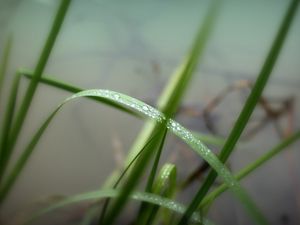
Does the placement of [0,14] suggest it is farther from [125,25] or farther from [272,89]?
[272,89]

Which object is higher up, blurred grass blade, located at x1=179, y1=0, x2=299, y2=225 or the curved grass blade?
blurred grass blade, located at x1=179, y1=0, x2=299, y2=225

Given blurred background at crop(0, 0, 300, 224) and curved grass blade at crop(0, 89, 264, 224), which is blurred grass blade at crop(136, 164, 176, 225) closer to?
curved grass blade at crop(0, 89, 264, 224)

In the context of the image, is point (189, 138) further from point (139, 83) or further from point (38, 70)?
point (139, 83)

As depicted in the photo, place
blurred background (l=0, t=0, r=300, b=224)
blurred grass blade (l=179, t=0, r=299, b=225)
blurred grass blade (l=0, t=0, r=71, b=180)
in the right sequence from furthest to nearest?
blurred background (l=0, t=0, r=300, b=224) < blurred grass blade (l=0, t=0, r=71, b=180) < blurred grass blade (l=179, t=0, r=299, b=225)

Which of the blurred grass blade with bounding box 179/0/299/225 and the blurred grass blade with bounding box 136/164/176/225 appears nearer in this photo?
the blurred grass blade with bounding box 179/0/299/225

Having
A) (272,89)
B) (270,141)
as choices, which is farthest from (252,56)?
(270,141)

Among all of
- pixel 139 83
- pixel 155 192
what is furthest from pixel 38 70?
pixel 139 83

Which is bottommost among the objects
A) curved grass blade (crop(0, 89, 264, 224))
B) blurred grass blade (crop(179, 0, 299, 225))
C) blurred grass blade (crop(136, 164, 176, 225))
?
blurred grass blade (crop(136, 164, 176, 225))

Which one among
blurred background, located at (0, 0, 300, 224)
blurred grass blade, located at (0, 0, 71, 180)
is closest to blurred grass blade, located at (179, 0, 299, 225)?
blurred grass blade, located at (0, 0, 71, 180)

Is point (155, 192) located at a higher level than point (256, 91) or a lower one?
lower
